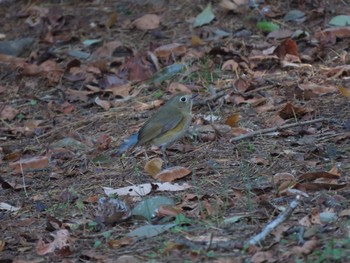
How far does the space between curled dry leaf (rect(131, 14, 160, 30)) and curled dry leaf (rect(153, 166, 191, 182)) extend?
3.54 metres

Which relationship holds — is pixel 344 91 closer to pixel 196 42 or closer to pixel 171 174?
pixel 171 174

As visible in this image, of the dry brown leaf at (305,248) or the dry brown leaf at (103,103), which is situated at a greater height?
the dry brown leaf at (305,248)

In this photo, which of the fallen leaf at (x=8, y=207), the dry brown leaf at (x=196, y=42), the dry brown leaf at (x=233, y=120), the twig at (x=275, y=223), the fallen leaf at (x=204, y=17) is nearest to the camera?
the twig at (x=275, y=223)

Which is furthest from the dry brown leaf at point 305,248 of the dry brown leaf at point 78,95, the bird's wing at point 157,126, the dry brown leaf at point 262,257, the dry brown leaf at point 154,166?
the dry brown leaf at point 78,95

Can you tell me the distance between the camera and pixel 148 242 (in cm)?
457

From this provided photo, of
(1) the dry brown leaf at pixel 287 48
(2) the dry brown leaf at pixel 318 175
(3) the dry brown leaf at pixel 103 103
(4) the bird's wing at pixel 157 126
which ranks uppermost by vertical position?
(2) the dry brown leaf at pixel 318 175

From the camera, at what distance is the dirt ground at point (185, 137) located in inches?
180

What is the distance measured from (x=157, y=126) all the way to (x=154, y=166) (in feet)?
1.42

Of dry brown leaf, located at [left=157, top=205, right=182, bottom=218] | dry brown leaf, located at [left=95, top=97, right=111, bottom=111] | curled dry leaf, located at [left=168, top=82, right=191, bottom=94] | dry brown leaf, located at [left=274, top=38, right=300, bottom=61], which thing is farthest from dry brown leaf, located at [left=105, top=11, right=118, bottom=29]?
dry brown leaf, located at [left=157, top=205, right=182, bottom=218]

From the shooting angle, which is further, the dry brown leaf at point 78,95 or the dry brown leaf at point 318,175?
the dry brown leaf at point 78,95

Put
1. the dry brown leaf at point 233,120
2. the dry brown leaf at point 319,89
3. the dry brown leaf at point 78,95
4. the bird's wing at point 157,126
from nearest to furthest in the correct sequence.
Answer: the bird's wing at point 157,126 → the dry brown leaf at point 233,120 → the dry brown leaf at point 319,89 → the dry brown leaf at point 78,95

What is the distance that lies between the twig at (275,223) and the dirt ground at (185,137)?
0.04 meters

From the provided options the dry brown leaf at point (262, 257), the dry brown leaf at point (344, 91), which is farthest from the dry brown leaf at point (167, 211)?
the dry brown leaf at point (344, 91)

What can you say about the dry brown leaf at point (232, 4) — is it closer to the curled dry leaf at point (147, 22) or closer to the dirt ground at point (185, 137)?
the dirt ground at point (185, 137)
